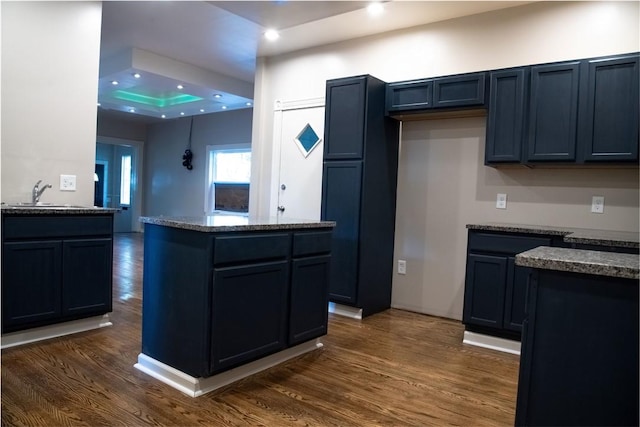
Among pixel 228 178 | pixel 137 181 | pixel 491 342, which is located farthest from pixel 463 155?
pixel 137 181

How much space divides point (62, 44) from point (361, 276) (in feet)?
10.1

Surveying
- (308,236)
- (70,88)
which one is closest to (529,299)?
(308,236)

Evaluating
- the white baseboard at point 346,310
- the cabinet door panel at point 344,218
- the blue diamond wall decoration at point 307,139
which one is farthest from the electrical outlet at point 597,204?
the blue diamond wall decoration at point 307,139

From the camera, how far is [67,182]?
11.1 feet

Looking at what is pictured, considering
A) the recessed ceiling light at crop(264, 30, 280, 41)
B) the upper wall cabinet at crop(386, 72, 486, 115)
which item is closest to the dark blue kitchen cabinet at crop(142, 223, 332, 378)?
the upper wall cabinet at crop(386, 72, 486, 115)

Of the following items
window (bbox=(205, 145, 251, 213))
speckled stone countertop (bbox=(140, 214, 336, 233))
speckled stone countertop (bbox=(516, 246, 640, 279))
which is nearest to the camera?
speckled stone countertop (bbox=(516, 246, 640, 279))

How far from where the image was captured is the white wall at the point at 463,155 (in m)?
3.12

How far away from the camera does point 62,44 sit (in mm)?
3328

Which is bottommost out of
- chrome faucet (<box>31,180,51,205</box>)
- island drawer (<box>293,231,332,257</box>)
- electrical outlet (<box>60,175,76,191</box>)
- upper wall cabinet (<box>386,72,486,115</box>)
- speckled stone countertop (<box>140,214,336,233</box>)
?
island drawer (<box>293,231,332,257</box>)

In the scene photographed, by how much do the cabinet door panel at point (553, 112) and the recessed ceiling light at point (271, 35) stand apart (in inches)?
95.7

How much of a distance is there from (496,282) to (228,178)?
20.3 feet

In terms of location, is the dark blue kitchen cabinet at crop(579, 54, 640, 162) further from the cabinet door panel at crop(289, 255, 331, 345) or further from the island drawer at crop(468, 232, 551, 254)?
the cabinet door panel at crop(289, 255, 331, 345)

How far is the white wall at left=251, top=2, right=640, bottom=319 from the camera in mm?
3125

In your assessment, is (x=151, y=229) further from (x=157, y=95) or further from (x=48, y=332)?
(x=157, y=95)
